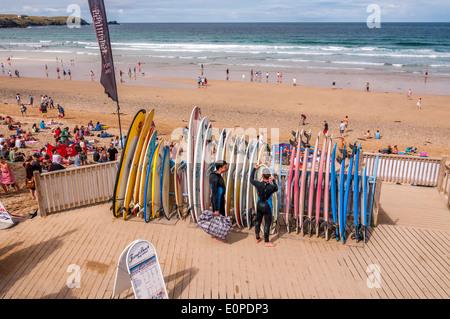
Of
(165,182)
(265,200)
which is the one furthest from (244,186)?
(165,182)

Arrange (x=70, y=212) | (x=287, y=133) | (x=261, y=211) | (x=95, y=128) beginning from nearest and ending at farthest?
(x=261, y=211), (x=70, y=212), (x=95, y=128), (x=287, y=133)

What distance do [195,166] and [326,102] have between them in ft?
87.1

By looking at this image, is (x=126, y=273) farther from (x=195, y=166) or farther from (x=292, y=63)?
(x=292, y=63)

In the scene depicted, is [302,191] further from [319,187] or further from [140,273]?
[140,273]

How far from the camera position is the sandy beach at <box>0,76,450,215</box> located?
2258 centimetres

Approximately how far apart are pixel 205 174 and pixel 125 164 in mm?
1785

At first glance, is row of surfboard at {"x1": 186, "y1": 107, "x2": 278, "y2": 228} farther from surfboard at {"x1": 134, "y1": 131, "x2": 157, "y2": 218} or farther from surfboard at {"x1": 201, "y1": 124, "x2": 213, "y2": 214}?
surfboard at {"x1": 134, "y1": 131, "x2": 157, "y2": 218}

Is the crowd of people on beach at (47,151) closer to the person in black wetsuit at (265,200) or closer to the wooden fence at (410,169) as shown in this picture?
the person in black wetsuit at (265,200)

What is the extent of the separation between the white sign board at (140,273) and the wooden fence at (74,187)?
11.8 feet

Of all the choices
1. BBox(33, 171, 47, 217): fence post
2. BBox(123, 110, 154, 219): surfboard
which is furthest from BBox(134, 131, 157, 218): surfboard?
BBox(33, 171, 47, 217): fence post

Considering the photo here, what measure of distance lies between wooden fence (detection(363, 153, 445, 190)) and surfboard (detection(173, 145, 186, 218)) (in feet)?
18.8

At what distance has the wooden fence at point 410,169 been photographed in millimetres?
10758
